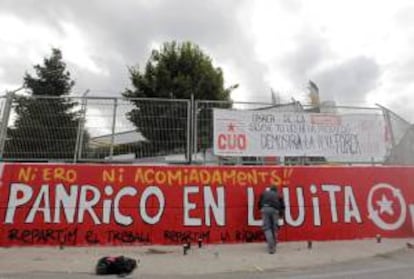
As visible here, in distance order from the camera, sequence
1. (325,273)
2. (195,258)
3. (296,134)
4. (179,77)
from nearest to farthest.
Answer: (325,273)
(195,258)
(296,134)
(179,77)

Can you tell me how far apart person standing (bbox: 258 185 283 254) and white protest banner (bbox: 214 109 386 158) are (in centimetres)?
159

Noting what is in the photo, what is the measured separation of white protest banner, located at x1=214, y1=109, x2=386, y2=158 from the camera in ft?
43.0

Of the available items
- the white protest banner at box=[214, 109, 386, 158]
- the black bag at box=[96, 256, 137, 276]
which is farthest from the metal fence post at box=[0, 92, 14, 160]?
the white protest banner at box=[214, 109, 386, 158]

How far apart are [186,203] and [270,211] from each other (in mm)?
2156

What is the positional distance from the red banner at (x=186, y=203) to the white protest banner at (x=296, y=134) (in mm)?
534

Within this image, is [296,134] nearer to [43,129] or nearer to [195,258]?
[195,258]

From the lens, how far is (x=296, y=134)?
1347 centimetres

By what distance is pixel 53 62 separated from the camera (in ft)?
105

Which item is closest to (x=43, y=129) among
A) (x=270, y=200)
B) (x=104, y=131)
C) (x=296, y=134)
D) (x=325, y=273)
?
(x=104, y=131)

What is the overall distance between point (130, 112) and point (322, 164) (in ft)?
17.5

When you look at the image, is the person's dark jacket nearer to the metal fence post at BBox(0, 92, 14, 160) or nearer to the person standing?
the person standing

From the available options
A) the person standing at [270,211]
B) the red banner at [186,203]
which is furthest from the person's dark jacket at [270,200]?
the red banner at [186,203]

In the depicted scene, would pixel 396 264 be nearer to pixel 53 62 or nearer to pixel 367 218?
pixel 367 218

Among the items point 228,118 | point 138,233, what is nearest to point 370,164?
point 228,118
